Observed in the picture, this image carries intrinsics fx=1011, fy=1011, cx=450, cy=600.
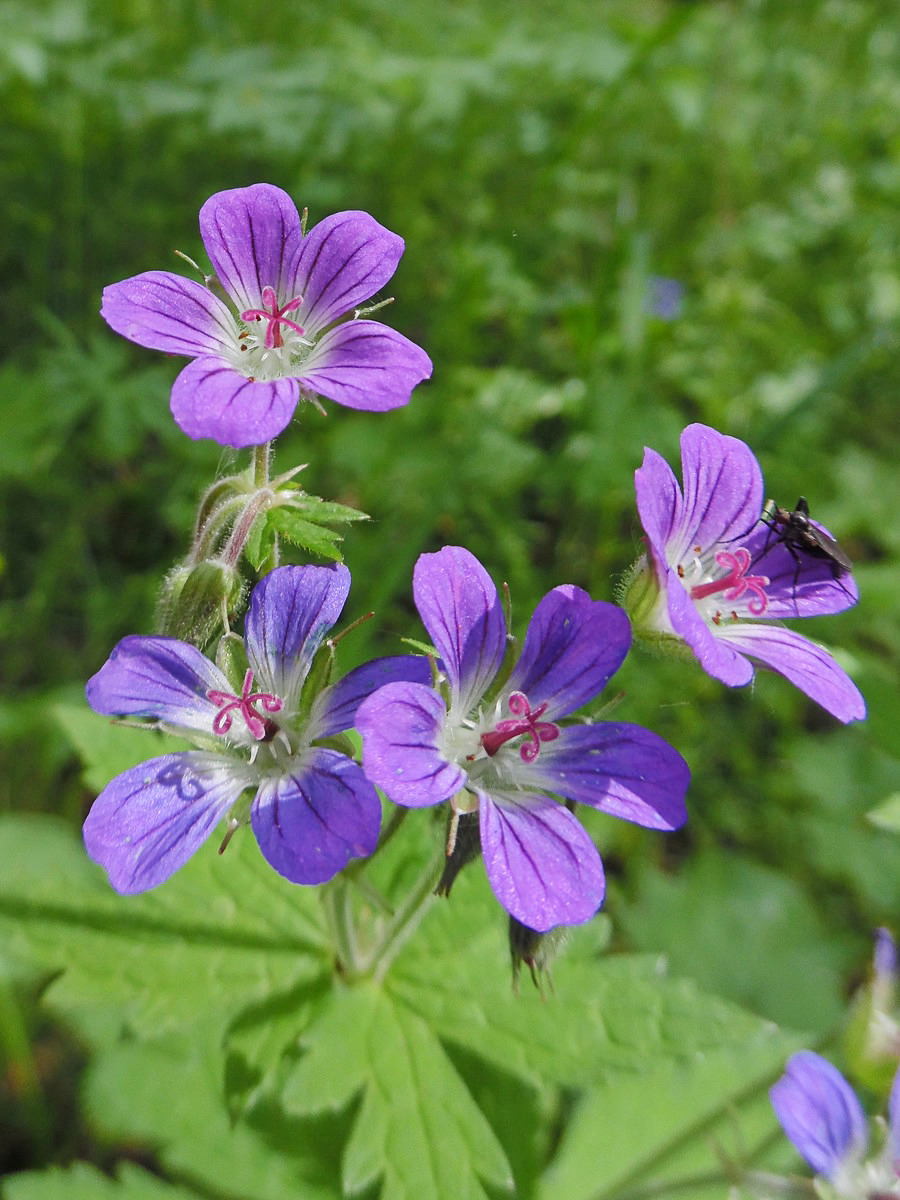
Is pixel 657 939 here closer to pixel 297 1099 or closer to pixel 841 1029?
pixel 841 1029

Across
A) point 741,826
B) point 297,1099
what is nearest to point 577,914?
point 297,1099

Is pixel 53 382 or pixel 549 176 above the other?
pixel 549 176

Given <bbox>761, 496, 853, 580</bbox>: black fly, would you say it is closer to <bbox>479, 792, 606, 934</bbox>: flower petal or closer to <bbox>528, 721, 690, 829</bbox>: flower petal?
<bbox>528, 721, 690, 829</bbox>: flower petal

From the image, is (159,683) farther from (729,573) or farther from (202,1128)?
(202,1128)

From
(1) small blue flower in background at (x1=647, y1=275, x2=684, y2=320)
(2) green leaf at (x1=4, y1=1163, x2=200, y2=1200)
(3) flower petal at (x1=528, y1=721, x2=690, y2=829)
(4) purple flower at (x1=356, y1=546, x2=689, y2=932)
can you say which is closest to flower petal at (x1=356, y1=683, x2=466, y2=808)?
(4) purple flower at (x1=356, y1=546, x2=689, y2=932)

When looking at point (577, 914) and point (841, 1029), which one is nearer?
point (577, 914)

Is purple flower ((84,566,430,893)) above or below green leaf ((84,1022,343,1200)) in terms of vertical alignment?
above

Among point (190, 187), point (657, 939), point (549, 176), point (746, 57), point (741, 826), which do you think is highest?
point (746, 57)
